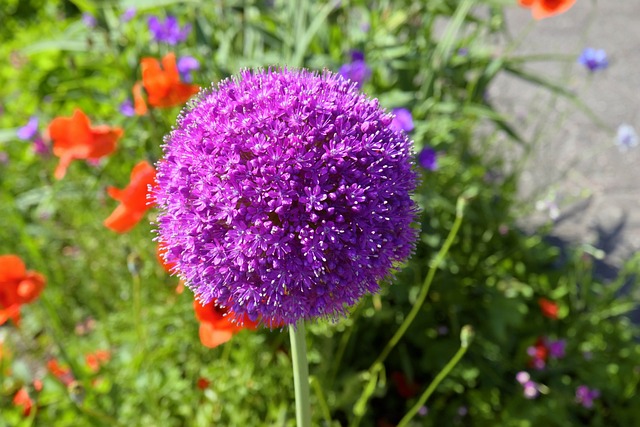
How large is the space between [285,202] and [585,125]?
321cm

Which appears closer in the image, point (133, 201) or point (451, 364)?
point (451, 364)

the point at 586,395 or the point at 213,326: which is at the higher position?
the point at 213,326

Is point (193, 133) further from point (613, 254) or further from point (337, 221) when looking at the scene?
point (613, 254)

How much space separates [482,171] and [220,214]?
191 cm

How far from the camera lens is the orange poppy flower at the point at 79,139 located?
5.84 feet

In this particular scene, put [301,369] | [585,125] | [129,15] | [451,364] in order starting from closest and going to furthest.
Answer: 1. [301,369]
2. [451,364]
3. [129,15]
4. [585,125]

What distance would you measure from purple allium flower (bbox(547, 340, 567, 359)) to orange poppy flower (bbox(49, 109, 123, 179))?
5.59ft

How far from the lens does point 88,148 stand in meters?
1.78

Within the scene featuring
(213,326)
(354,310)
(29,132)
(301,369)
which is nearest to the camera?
(301,369)

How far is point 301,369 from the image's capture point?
38.6 inches

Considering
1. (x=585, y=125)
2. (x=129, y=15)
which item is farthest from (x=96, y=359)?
(x=585, y=125)

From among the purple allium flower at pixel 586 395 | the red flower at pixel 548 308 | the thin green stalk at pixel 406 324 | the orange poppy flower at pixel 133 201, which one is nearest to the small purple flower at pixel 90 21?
the orange poppy flower at pixel 133 201

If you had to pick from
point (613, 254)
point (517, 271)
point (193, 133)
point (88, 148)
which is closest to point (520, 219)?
point (613, 254)

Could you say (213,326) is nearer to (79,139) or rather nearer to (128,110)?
(79,139)
